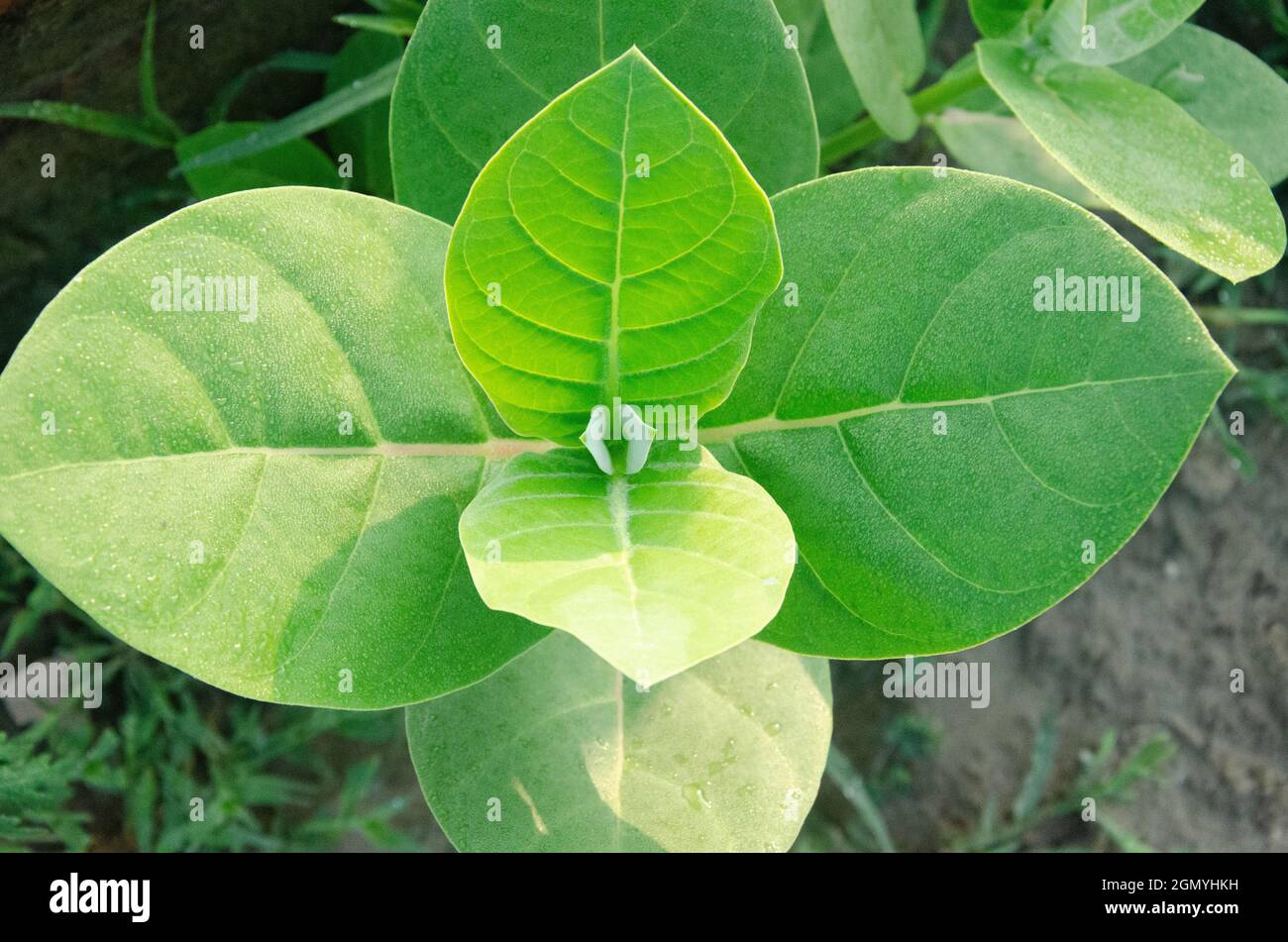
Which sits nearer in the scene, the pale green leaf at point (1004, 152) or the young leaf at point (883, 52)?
the young leaf at point (883, 52)

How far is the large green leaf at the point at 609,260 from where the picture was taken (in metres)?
0.67

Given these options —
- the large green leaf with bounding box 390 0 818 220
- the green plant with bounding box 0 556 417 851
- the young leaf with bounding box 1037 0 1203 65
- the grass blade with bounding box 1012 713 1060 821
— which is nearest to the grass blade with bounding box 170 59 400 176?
the large green leaf with bounding box 390 0 818 220

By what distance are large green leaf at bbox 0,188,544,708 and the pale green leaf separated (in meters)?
0.83

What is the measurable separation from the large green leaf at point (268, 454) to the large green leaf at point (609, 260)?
0.12 meters

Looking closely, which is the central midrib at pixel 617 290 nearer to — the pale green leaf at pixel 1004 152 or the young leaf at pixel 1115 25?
the young leaf at pixel 1115 25

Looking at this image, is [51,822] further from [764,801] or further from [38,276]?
[764,801]

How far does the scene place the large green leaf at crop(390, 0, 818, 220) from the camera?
0.99 metres

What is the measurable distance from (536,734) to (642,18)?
73 centimetres

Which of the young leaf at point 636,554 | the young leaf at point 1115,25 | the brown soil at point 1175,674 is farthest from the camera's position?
the brown soil at point 1175,674

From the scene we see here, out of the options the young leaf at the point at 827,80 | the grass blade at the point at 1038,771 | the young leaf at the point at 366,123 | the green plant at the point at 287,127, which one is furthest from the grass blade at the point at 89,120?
the grass blade at the point at 1038,771

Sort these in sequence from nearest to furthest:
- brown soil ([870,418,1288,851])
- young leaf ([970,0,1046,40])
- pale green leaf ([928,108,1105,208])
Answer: young leaf ([970,0,1046,40]) < pale green leaf ([928,108,1105,208]) < brown soil ([870,418,1288,851])

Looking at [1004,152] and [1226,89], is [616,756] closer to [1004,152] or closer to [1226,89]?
[1004,152]
